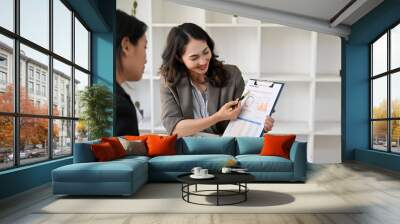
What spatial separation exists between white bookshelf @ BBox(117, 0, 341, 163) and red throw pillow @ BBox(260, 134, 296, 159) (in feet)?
7.58

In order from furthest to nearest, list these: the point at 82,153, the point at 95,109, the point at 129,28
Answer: the point at 129,28, the point at 95,109, the point at 82,153

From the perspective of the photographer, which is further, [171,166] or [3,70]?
[171,166]

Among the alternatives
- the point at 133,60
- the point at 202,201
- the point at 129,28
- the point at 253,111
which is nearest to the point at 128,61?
the point at 133,60

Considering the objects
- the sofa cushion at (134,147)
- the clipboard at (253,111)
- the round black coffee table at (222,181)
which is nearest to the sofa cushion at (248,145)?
the clipboard at (253,111)

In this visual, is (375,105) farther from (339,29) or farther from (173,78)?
(173,78)

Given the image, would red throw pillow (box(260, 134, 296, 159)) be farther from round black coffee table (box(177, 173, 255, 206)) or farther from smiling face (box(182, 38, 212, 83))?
smiling face (box(182, 38, 212, 83))

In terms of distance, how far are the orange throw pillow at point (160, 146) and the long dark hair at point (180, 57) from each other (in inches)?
75.5

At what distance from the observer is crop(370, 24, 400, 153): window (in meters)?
8.41

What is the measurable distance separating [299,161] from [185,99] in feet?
9.62

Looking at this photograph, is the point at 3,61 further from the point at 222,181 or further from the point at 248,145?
the point at 248,145

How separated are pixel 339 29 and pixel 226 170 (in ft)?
18.1

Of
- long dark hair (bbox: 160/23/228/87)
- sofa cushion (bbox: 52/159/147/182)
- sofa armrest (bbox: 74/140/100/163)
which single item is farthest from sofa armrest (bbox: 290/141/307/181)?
sofa armrest (bbox: 74/140/100/163)

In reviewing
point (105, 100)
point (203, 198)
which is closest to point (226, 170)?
point (203, 198)

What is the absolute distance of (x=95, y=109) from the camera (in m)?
7.94
